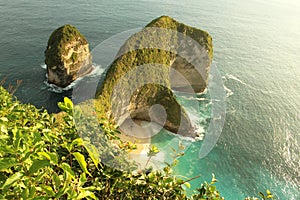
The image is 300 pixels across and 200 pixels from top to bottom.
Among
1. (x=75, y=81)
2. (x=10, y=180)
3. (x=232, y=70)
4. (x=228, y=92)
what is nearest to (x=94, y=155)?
(x=10, y=180)

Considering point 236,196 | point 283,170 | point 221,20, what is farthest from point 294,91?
point 221,20

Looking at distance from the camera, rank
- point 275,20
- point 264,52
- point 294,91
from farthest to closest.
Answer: point 275,20 < point 264,52 < point 294,91

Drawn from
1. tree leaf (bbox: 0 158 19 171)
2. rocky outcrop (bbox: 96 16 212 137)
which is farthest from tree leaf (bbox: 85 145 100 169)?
rocky outcrop (bbox: 96 16 212 137)

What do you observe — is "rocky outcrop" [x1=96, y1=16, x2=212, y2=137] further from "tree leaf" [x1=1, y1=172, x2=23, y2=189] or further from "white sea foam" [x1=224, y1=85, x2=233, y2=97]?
"tree leaf" [x1=1, y1=172, x2=23, y2=189]

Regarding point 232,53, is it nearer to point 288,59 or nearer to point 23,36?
point 288,59

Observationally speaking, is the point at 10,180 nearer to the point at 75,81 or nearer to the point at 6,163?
the point at 6,163

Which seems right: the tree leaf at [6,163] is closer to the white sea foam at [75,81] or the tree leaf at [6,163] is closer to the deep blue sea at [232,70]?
the deep blue sea at [232,70]

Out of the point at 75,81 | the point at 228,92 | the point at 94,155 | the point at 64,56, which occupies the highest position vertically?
the point at 94,155
